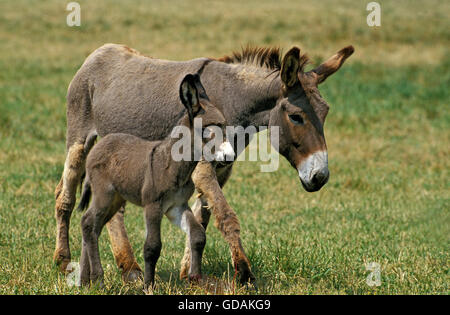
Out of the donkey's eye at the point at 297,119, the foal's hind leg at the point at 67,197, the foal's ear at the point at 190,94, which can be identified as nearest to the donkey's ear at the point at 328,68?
the donkey's eye at the point at 297,119

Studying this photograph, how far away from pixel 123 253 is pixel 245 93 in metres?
2.04

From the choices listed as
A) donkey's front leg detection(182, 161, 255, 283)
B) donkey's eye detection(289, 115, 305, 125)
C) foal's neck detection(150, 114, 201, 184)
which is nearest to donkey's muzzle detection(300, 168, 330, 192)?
donkey's eye detection(289, 115, 305, 125)

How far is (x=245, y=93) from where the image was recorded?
609cm

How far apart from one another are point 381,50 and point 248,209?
1771cm

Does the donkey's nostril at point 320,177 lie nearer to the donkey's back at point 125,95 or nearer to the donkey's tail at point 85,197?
the donkey's back at point 125,95

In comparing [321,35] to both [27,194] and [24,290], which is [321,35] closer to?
[27,194]

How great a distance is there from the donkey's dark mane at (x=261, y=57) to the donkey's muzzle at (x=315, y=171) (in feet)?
3.40

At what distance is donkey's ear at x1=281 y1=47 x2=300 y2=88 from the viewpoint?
220 inches

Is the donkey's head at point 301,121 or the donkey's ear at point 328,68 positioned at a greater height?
the donkey's ear at point 328,68

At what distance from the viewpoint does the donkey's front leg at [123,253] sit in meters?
6.49

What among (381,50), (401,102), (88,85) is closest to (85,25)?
(381,50)

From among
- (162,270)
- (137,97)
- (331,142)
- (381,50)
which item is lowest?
(162,270)

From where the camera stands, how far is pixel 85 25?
2895 centimetres

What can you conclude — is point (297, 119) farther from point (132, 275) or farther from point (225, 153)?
point (132, 275)
